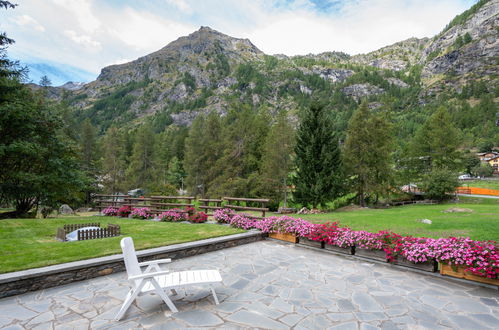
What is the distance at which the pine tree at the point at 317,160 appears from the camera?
21.0 m

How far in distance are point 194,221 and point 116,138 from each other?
28.2 metres

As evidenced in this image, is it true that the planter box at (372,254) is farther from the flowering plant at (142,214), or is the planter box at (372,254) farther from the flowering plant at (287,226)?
the flowering plant at (142,214)

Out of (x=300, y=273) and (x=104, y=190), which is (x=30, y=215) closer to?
(x=104, y=190)

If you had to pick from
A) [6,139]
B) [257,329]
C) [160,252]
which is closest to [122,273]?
[160,252]

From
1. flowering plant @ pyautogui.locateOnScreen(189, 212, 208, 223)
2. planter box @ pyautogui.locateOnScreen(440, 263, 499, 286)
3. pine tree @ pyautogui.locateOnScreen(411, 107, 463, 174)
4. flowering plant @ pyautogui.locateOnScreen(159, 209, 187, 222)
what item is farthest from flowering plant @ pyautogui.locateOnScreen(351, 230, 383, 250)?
pine tree @ pyautogui.locateOnScreen(411, 107, 463, 174)

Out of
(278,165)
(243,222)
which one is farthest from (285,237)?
(278,165)

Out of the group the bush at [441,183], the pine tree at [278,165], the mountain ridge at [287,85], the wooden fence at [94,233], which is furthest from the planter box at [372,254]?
the mountain ridge at [287,85]

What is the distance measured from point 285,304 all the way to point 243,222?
6.01 m

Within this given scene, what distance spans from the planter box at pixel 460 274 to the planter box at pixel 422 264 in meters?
0.15

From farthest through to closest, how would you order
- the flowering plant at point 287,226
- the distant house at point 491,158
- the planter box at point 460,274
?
the distant house at point 491,158, the flowering plant at point 287,226, the planter box at point 460,274

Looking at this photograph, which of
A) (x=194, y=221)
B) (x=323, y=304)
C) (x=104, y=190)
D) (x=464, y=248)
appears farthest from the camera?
(x=104, y=190)

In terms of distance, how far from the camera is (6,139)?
1271cm

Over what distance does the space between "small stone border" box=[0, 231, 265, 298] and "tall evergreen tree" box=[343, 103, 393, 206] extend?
65.4 feet

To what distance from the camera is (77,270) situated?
4.96 m
